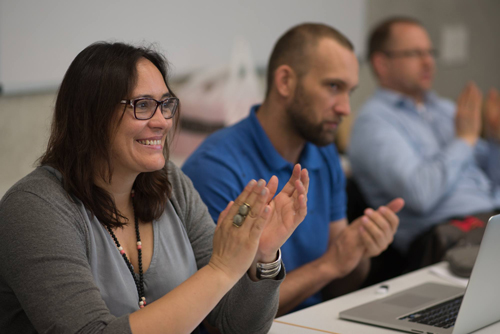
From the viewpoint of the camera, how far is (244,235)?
3.54 ft

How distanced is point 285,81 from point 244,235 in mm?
837

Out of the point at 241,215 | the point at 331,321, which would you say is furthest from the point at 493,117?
the point at 241,215

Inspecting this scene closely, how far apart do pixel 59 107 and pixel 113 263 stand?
31 centimetres

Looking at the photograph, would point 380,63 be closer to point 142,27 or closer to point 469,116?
point 469,116

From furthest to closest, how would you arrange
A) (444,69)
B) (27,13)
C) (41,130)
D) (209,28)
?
(444,69) → (209,28) → (41,130) → (27,13)

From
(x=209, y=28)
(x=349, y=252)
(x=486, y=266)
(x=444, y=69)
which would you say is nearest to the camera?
(x=486, y=266)

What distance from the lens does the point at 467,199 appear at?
98.8 inches

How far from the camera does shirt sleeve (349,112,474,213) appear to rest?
2.36 m

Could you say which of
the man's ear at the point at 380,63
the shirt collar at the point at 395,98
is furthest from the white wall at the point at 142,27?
the shirt collar at the point at 395,98

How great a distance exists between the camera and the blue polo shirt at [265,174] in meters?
1.62

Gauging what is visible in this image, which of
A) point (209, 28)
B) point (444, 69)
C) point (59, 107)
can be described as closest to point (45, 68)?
point (209, 28)

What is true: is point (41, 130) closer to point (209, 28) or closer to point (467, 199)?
point (209, 28)

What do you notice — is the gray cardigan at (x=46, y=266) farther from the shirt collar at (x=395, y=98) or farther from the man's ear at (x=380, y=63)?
the man's ear at (x=380, y=63)

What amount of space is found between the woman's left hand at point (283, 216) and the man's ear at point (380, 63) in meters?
1.80
